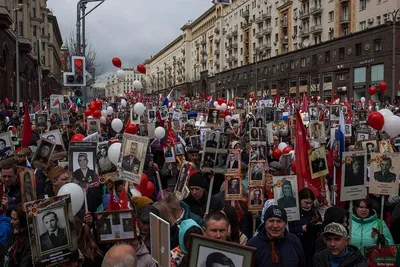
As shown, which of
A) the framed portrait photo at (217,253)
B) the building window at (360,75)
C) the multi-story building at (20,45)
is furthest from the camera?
the building window at (360,75)

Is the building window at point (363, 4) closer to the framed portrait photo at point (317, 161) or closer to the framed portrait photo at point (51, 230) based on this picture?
the framed portrait photo at point (317, 161)

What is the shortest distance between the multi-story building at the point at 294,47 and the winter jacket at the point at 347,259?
35.1m

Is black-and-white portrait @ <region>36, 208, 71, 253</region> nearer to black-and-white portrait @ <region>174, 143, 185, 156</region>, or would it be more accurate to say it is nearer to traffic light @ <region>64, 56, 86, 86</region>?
black-and-white portrait @ <region>174, 143, 185, 156</region>

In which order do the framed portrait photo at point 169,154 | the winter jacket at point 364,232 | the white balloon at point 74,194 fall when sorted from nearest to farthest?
the white balloon at point 74,194
the winter jacket at point 364,232
the framed portrait photo at point 169,154

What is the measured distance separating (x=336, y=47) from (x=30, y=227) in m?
43.7

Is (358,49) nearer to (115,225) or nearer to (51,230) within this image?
(115,225)

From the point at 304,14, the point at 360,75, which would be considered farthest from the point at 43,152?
the point at 304,14

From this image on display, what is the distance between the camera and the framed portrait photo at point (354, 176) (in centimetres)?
548

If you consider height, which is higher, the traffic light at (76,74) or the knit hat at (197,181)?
the traffic light at (76,74)

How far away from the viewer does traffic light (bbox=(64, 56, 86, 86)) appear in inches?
456

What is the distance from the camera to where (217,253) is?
2857mm

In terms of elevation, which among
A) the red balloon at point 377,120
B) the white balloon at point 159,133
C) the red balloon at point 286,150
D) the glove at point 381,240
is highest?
the red balloon at point 377,120

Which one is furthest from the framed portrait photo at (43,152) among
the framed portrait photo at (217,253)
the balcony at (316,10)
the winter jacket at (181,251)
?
the balcony at (316,10)

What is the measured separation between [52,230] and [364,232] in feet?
10.2
